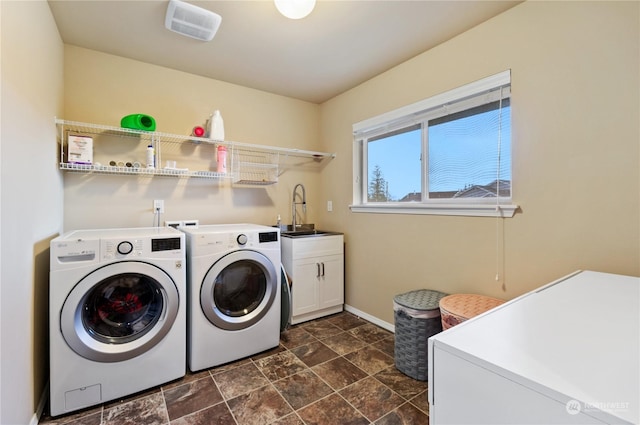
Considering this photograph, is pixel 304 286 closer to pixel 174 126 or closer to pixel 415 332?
pixel 415 332

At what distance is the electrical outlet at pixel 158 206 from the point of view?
248cm

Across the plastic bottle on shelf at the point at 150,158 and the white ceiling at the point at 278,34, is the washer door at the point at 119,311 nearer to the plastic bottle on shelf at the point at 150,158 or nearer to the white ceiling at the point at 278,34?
the plastic bottle on shelf at the point at 150,158

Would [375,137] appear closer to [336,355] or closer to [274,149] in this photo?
[274,149]

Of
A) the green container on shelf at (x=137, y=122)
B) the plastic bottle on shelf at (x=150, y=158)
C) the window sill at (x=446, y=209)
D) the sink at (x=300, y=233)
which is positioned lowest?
the sink at (x=300, y=233)

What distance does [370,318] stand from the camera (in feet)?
9.22

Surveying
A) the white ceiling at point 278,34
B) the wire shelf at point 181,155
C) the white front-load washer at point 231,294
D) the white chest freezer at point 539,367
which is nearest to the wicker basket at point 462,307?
the white chest freezer at point 539,367

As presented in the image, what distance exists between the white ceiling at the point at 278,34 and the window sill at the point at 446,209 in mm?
1188

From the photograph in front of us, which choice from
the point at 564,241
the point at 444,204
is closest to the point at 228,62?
the point at 444,204

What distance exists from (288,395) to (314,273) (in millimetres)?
1193

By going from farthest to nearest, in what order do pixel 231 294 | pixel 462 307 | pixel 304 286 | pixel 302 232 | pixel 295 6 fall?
1. pixel 302 232
2. pixel 304 286
3. pixel 231 294
4. pixel 462 307
5. pixel 295 6

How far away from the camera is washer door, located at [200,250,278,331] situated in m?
1.99

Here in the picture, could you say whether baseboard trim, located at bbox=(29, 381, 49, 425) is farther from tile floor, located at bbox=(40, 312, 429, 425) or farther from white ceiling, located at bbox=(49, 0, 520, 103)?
white ceiling, located at bbox=(49, 0, 520, 103)

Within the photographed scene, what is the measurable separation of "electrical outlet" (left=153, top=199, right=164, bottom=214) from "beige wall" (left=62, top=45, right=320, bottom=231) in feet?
0.11

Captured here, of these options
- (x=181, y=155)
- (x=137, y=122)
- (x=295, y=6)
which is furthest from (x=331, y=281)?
(x=295, y=6)
